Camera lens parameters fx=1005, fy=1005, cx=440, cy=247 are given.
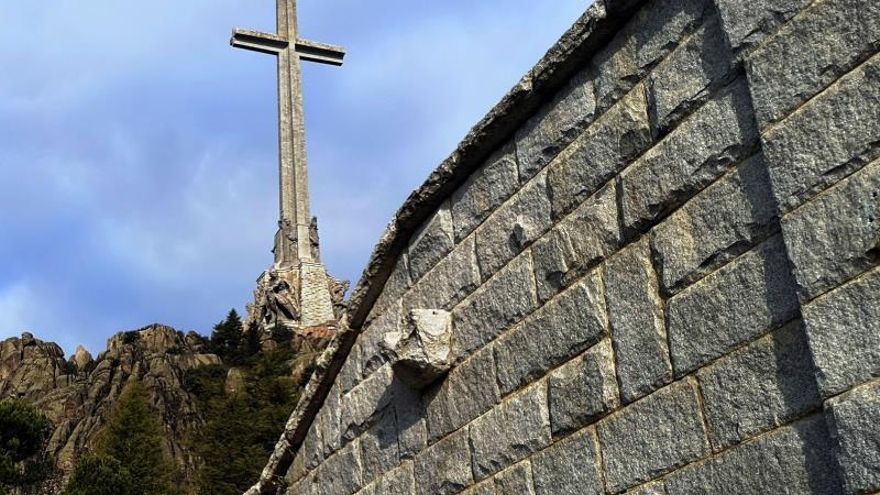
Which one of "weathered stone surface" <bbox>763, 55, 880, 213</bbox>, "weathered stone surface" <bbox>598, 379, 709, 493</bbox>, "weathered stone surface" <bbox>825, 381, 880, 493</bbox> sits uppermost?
"weathered stone surface" <bbox>763, 55, 880, 213</bbox>

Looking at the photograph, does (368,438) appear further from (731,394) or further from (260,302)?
(260,302)

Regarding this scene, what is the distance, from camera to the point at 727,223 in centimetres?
353

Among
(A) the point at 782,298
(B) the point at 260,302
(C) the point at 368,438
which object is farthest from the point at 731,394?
(B) the point at 260,302

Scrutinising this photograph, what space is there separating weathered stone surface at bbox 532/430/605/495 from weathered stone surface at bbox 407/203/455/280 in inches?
56.9

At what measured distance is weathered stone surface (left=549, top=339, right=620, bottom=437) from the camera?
4.00 metres

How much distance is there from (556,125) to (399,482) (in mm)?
2178

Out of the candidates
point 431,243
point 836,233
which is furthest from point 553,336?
point 836,233

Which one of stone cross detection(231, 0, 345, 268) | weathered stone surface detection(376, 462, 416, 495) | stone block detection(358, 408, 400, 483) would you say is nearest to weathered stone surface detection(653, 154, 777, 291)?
weathered stone surface detection(376, 462, 416, 495)

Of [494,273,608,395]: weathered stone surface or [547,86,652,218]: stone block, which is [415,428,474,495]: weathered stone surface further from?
[547,86,652,218]: stone block

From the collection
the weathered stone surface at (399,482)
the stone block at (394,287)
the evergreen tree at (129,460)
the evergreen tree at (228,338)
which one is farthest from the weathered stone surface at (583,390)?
the evergreen tree at (228,338)

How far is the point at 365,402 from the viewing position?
19.5ft

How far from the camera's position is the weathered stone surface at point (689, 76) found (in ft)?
12.0

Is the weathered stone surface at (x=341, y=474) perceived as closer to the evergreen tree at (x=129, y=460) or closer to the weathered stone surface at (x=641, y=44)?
the weathered stone surface at (x=641, y=44)

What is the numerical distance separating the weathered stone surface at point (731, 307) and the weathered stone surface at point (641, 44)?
97cm
